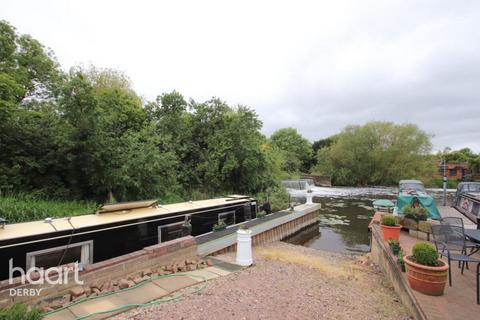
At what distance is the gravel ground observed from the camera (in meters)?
3.50

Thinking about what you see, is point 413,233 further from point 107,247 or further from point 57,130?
point 57,130

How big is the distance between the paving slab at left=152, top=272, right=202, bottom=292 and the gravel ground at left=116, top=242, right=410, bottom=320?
0.31m

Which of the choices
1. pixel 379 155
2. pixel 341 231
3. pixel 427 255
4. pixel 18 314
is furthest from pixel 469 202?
pixel 379 155

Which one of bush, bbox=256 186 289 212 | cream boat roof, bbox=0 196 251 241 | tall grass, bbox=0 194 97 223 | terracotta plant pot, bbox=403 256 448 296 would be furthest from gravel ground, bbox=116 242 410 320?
bush, bbox=256 186 289 212

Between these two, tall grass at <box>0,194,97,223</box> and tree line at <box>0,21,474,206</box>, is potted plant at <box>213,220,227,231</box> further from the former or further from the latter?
tall grass at <box>0,194,97,223</box>

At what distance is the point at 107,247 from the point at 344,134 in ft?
134

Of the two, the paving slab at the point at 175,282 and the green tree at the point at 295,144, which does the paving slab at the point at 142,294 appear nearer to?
the paving slab at the point at 175,282

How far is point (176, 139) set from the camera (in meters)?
13.1

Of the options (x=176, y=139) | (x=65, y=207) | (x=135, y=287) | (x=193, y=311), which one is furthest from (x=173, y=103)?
(x=193, y=311)

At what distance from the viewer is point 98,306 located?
3.58 metres

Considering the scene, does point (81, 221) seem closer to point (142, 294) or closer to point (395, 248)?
point (142, 294)

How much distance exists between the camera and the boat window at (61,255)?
14.4ft

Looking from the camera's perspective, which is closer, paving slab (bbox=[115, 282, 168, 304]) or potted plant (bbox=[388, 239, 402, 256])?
paving slab (bbox=[115, 282, 168, 304])

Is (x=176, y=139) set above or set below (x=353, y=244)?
above
